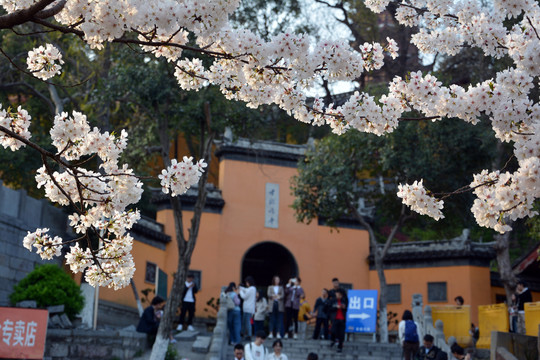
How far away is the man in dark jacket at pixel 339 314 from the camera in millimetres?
15922

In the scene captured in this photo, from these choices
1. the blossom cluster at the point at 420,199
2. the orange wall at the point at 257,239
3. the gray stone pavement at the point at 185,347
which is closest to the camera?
the blossom cluster at the point at 420,199

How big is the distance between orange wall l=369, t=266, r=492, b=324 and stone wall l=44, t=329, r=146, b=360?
41.7 feet

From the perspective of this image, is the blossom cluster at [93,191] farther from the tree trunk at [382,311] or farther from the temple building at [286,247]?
the temple building at [286,247]

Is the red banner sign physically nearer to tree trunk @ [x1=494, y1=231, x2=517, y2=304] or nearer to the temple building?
the temple building

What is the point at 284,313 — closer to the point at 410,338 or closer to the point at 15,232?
the point at 410,338

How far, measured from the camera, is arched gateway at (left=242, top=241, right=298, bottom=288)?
2609cm

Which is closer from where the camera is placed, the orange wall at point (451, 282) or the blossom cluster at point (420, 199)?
the blossom cluster at point (420, 199)

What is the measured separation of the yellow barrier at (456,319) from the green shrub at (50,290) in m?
8.31

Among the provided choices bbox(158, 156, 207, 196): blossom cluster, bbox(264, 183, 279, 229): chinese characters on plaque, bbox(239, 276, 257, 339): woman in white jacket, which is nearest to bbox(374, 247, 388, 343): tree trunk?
bbox(264, 183, 279, 229): chinese characters on plaque

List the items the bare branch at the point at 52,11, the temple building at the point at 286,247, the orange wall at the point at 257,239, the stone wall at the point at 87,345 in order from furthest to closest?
the orange wall at the point at 257,239, the temple building at the point at 286,247, the stone wall at the point at 87,345, the bare branch at the point at 52,11

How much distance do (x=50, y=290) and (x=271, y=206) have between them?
452 inches

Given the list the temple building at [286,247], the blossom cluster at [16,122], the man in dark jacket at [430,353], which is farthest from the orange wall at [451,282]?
the blossom cluster at [16,122]

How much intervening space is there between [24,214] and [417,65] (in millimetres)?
16421

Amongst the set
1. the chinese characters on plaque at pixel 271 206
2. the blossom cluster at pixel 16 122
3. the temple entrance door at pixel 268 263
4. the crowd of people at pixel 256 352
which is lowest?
the crowd of people at pixel 256 352
